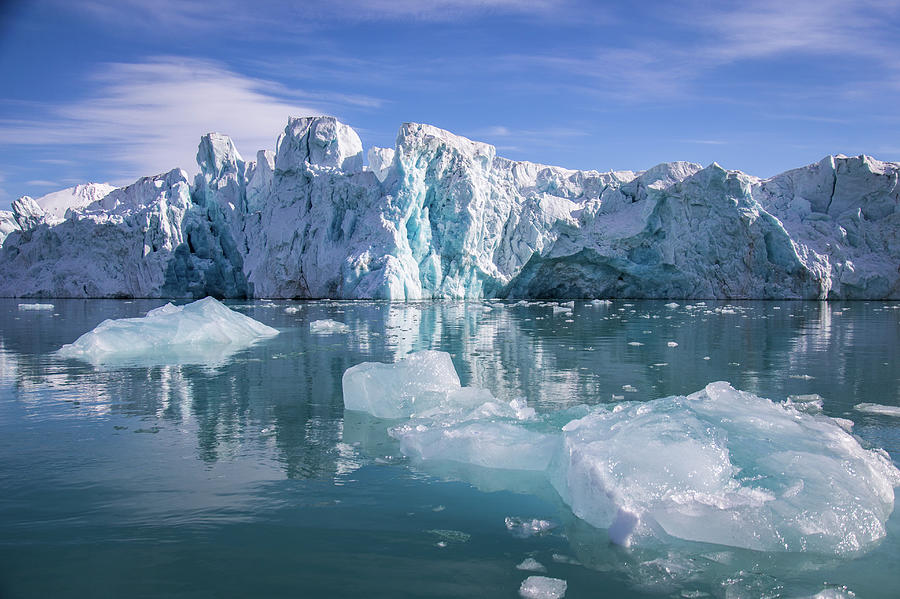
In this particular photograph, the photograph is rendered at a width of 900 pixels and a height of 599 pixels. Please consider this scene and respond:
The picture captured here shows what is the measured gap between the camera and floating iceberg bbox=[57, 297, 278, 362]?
8.78 meters

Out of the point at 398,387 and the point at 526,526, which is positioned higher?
the point at 398,387

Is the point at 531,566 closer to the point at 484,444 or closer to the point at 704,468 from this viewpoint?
the point at 704,468

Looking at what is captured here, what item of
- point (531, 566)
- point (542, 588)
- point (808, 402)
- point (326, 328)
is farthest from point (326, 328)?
point (542, 588)

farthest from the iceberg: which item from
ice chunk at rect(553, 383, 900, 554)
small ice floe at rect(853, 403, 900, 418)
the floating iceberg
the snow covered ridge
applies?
the snow covered ridge

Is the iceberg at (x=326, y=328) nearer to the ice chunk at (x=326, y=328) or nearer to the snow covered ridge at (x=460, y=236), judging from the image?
the ice chunk at (x=326, y=328)

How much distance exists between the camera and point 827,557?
2383 mm

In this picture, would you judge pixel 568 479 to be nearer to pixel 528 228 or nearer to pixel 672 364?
pixel 672 364

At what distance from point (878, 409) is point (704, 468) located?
10.1ft

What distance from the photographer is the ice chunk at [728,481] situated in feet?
8.21

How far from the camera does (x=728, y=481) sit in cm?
279

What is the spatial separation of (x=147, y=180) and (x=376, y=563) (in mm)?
47328

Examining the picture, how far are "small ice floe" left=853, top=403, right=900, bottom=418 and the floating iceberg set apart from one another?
7.53m

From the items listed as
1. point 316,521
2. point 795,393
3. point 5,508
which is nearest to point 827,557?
point 316,521

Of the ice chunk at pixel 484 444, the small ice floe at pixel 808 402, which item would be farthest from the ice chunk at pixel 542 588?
the small ice floe at pixel 808 402
